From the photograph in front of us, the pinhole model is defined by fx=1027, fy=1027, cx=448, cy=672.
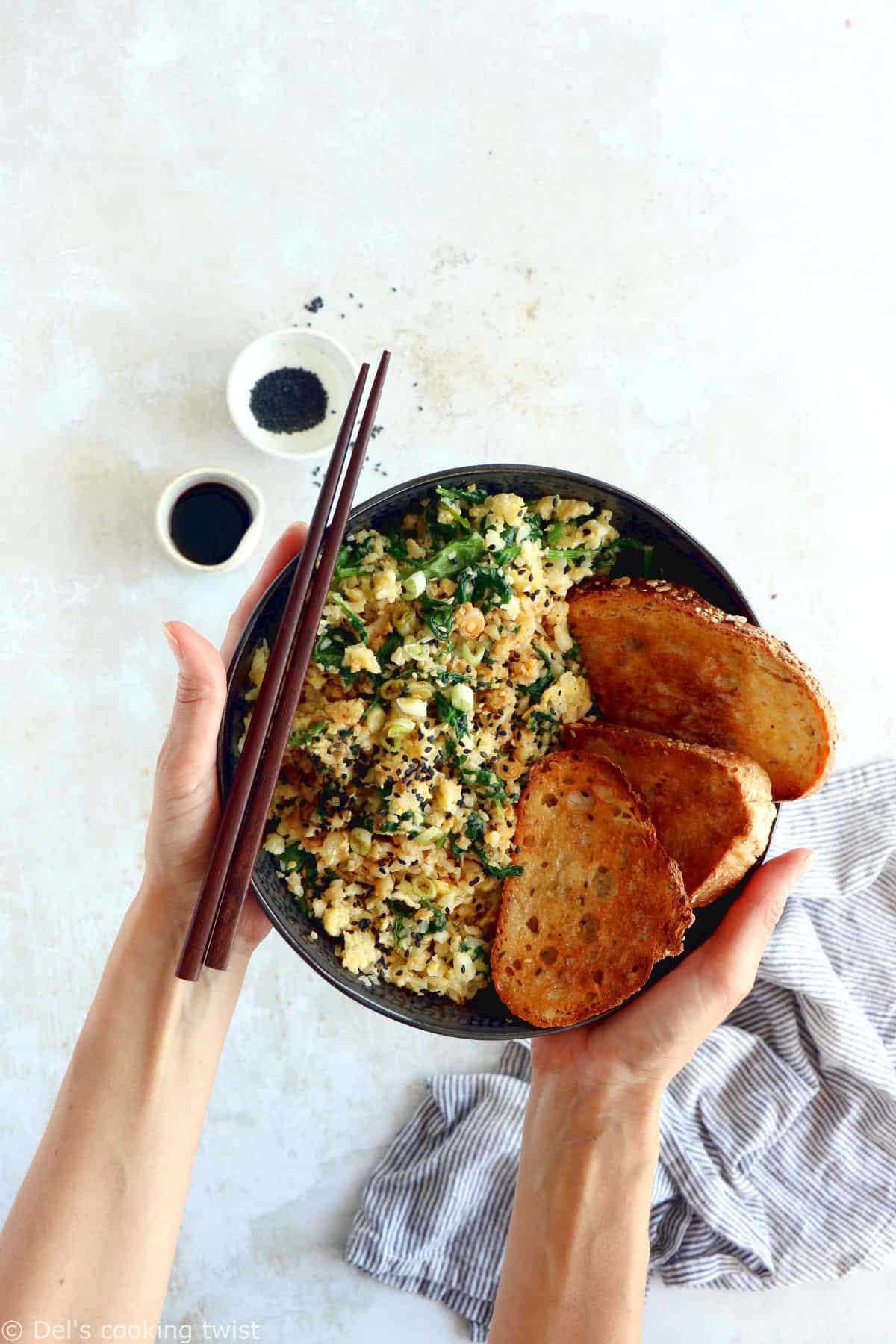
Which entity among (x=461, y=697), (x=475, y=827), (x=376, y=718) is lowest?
(x=475, y=827)

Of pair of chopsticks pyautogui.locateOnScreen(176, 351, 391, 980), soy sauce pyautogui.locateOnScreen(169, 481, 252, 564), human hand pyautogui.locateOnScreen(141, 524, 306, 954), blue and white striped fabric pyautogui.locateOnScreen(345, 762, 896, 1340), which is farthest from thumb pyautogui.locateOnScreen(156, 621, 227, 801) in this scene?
blue and white striped fabric pyautogui.locateOnScreen(345, 762, 896, 1340)

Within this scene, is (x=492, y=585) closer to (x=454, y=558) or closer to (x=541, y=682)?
(x=454, y=558)

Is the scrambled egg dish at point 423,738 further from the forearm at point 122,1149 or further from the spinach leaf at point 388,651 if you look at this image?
the forearm at point 122,1149

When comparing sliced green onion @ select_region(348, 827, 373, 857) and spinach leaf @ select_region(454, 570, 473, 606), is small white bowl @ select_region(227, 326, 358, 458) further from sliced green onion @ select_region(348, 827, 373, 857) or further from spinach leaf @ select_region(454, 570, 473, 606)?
sliced green onion @ select_region(348, 827, 373, 857)

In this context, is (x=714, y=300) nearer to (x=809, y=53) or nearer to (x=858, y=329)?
(x=858, y=329)

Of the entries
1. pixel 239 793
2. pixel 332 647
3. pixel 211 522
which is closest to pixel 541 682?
pixel 332 647

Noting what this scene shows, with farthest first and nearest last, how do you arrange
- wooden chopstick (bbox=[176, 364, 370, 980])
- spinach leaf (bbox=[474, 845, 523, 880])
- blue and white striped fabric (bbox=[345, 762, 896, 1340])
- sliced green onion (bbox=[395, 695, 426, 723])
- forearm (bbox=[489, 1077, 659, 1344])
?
blue and white striped fabric (bbox=[345, 762, 896, 1340]) → forearm (bbox=[489, 1077, 659, 1344]) → spinach leaf (bbox=[474, 845, 523, 880]) → sliced green onion (bbox=[395, 695, 426, 723]) → wooden chopstick (bbox=[176, 364, 370, 980])

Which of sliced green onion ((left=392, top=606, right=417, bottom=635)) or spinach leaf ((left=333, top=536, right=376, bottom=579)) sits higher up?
spinach leaf ((left=333, top=536, right=376, bottom=579))
